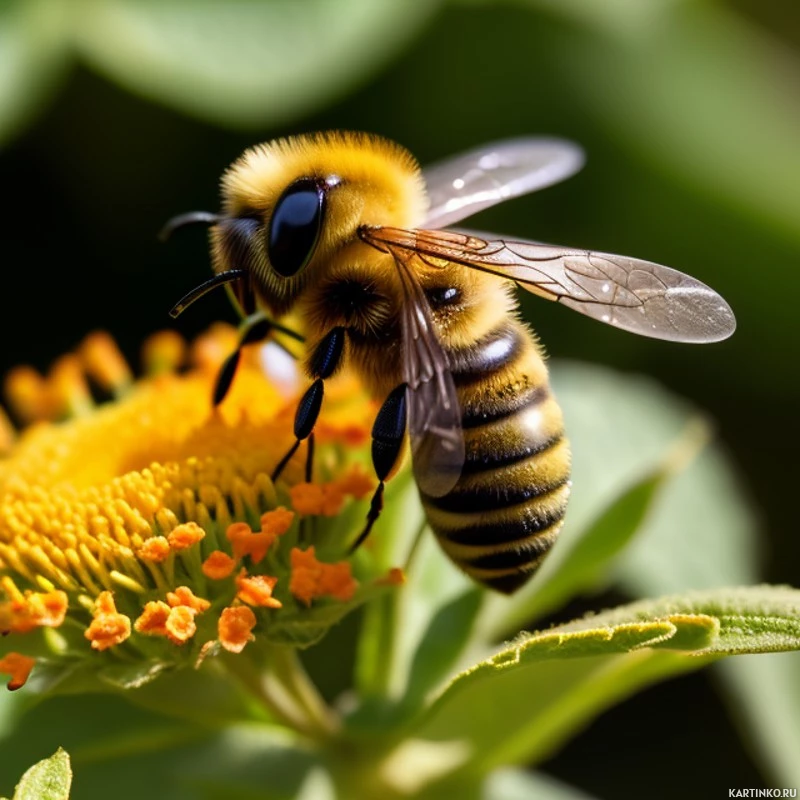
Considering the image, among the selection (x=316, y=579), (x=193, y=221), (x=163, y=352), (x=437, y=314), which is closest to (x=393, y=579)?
(x=316, y=579)

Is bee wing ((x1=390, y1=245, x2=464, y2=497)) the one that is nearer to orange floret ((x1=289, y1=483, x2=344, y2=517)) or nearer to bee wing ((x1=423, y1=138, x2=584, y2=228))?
orange floret ((x1=289, y1=483, x2=344, y2=517))

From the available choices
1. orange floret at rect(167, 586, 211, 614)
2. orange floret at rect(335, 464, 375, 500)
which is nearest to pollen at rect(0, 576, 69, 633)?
orange floret at rect(167, 586, 211, 614)

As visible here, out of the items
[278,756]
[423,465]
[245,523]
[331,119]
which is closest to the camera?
[423,465]

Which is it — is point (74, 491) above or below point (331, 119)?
below

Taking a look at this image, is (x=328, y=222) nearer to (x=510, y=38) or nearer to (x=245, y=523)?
(x=245, y=523)

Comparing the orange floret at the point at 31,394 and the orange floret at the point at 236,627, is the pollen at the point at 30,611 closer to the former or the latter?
the orange floret at the point at 236,627

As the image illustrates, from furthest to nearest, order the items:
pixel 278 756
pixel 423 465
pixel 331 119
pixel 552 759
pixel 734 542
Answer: pixel 331 119
pixel 552 759
pixel 734 542
pixel 278 756
pixel 423 465

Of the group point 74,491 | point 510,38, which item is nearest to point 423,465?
point 74,491
